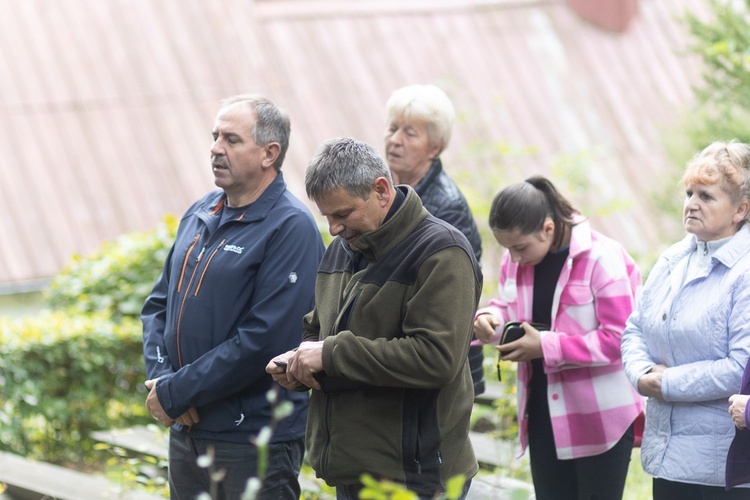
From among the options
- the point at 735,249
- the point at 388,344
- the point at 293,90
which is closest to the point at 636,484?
the point at 735,249

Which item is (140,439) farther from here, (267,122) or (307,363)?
(307,363)

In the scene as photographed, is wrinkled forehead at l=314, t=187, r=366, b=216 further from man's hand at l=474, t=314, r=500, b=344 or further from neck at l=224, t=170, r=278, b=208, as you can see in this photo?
man's hand at l=474, t=314, r=500, b=344

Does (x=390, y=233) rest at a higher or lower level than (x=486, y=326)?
higher

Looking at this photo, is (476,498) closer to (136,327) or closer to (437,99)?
(437,99)

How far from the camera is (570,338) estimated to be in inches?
167

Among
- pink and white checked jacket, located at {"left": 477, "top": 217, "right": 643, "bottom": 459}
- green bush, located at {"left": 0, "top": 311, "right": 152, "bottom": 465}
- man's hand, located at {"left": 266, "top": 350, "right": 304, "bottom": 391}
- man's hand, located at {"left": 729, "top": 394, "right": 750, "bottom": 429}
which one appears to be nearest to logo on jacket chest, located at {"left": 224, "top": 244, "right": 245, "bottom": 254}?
man's hand, located at {"left": 266, "top": 350, "right": 304, "bottom": 391}

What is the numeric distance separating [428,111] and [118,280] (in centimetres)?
453

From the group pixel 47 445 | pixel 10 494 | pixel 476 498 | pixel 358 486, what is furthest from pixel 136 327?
pixel 358 486

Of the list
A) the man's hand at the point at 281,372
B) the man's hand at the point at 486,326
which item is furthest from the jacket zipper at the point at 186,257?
the man's hand at the point at 486,326

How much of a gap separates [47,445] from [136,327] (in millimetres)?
1054

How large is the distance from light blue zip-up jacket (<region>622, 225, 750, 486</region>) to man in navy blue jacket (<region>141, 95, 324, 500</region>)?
134cm

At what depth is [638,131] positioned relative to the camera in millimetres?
15484

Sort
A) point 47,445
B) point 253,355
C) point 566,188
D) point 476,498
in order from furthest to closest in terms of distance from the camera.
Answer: point 566,188 < point 47,445 < point 476,498 < point 253,355

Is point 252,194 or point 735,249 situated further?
point 252,194
